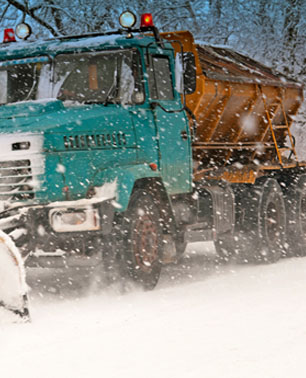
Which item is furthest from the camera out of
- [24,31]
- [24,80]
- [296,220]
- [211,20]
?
[211,20]

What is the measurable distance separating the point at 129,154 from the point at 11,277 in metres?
2.31

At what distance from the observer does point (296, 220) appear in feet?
41.8

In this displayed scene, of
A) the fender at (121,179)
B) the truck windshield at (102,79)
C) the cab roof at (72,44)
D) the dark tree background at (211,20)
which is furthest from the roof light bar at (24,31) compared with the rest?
the dark tree background at (211,20)

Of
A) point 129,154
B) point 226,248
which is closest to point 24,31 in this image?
point 129,154

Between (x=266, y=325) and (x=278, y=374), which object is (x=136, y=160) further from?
(x=278, y=374)

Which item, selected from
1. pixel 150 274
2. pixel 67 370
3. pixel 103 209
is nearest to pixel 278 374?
pixel 67 370

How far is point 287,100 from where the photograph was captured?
13.2 m

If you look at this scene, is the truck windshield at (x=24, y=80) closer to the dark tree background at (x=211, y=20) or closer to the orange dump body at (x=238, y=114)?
the orange dump body at (x=238, y=114)

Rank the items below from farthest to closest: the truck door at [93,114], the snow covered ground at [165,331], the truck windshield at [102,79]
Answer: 1. the truck windshield at [102,79]
2. the truck door at [93,114]
3. the snow covered ground at [165,331]

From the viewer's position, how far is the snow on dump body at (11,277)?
6.88 meters

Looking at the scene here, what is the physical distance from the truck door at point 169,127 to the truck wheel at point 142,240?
641 mm

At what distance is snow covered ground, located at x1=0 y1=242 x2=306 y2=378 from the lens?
5289 mm

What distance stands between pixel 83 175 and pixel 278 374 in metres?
3.72

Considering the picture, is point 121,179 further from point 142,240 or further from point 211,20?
point 211,20
